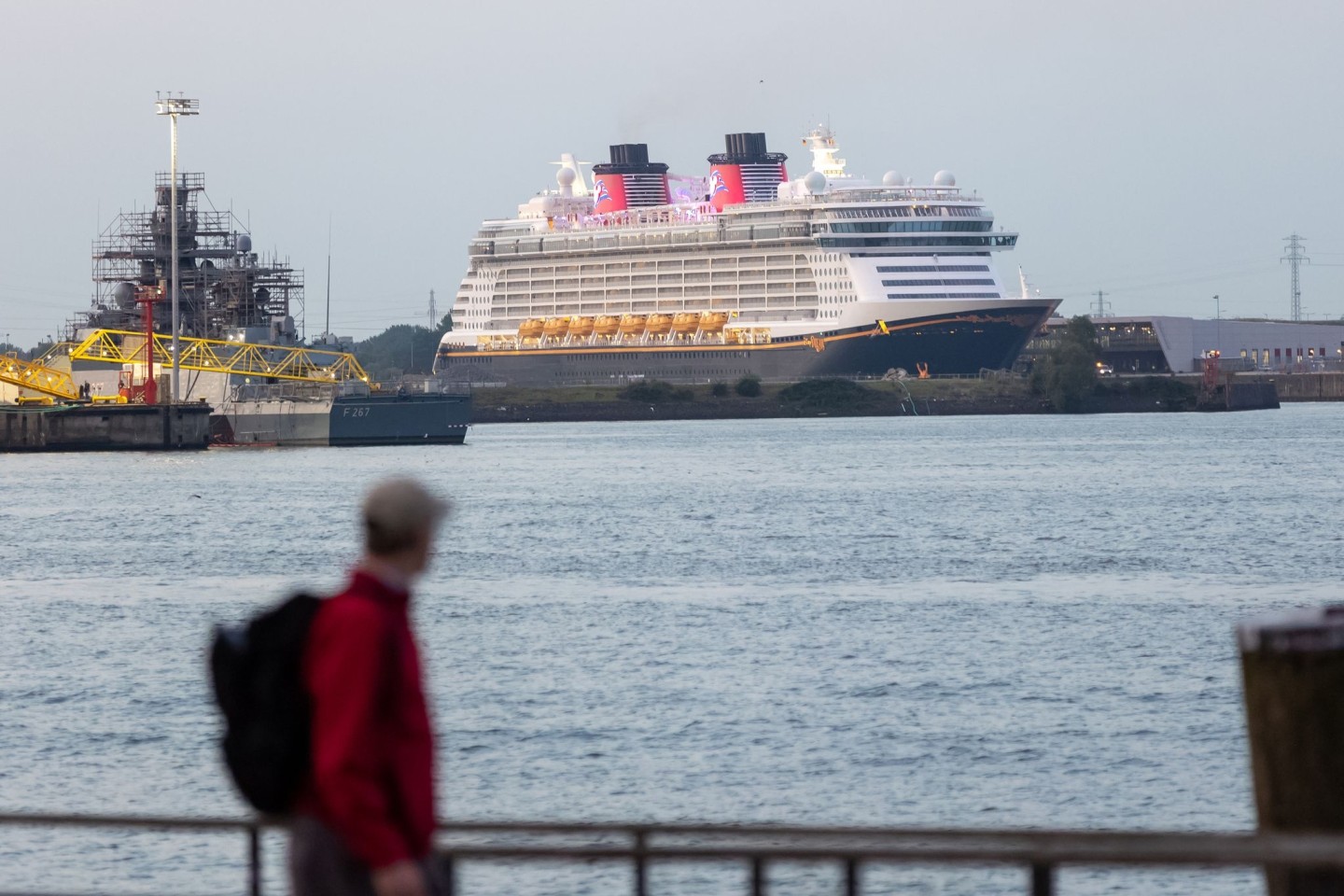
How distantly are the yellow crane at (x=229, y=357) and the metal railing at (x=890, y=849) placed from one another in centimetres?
7183

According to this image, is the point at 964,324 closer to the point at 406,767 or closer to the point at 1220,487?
the point at 1220,487

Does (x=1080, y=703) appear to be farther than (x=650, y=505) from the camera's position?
No

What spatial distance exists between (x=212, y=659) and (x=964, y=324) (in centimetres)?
9747

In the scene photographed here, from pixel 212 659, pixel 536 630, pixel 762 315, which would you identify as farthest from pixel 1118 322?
pixel 212 659

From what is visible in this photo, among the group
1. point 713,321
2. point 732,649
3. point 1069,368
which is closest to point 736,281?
point 713,321

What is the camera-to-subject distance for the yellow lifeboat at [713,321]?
108 metres

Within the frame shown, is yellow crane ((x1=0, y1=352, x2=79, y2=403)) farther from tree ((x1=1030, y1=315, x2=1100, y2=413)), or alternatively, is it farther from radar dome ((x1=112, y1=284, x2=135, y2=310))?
tree ((x1=1030, y1=315, x2=1100, y2=413))

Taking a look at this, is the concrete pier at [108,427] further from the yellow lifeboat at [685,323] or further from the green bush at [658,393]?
the yellow lifeboat at [685,323]

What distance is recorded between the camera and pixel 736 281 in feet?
360

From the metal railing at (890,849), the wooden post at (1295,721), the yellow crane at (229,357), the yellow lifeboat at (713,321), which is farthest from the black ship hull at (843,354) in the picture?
the wooden post at (1295,721)

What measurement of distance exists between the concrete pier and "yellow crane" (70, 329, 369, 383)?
3.55m

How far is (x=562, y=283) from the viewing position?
119 metres

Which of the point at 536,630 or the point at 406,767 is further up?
the point at 406,767

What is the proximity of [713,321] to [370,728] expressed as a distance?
104968mm
